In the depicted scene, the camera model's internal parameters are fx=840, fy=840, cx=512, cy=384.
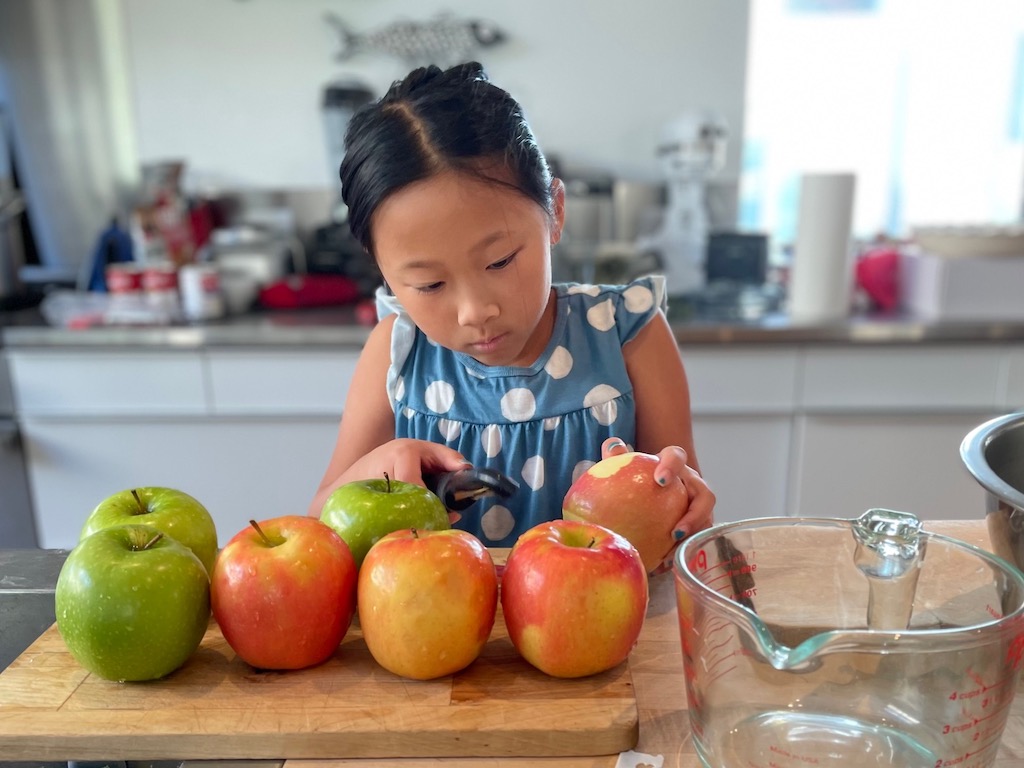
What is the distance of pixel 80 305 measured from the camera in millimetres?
2062

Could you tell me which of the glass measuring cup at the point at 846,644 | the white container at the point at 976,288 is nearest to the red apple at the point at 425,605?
the glass measuring cup at the point at 846,644

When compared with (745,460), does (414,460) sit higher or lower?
higher

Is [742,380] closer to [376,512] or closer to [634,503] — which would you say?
[634,503]

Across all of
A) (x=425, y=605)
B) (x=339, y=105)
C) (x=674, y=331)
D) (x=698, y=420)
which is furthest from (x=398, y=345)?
(x=339, y=105)

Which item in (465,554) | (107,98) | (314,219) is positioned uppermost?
(107,98)

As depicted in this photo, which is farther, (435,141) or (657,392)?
(657,392)

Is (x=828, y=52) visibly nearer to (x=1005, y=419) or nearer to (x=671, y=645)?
(x=1005, y=419)

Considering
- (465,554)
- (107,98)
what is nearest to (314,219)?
(107,98)

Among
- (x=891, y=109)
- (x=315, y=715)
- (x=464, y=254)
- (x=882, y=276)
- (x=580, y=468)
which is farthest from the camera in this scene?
(x=891, y=109)

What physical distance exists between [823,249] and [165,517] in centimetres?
165

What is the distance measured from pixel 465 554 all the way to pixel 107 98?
7.50ft

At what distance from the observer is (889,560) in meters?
0.57

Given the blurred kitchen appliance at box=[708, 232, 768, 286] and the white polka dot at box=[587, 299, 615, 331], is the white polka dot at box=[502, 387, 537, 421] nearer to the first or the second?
the white polka dot at box=[587, 299, 615, 331]

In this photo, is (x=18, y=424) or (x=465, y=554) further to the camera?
(x=18, y=424)
